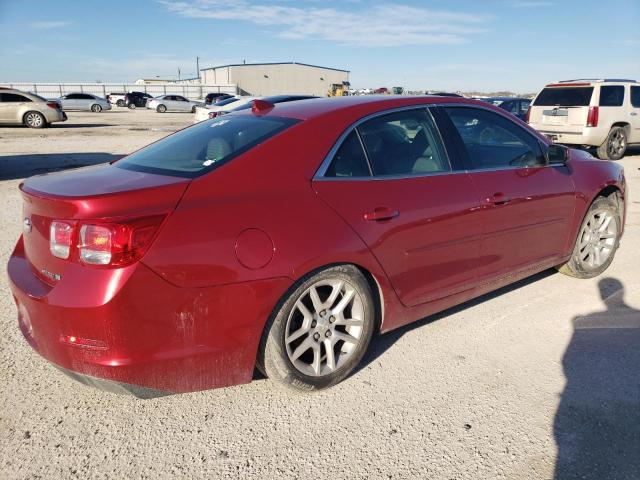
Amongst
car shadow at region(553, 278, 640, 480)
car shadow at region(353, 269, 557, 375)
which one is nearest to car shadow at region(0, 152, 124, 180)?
car shadow at region(353, 269, 557, 375)

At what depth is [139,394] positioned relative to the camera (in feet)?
7.86

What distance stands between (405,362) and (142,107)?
5087 centimetres

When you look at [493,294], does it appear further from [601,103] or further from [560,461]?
[601,103]

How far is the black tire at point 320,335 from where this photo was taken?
2639 millimetres

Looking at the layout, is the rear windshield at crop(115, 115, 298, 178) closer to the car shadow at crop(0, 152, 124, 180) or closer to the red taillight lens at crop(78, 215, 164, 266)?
the red taillight lens at crop(78, 215, 164, 266)

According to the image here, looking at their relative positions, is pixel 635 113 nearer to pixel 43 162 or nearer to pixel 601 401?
pixel 601 401

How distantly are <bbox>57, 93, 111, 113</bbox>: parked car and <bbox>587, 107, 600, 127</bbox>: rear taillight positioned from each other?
36913mm

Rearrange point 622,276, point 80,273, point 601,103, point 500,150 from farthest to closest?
1. point 601,103
2. point 622,276
3. point 500,150
4. point 80,273

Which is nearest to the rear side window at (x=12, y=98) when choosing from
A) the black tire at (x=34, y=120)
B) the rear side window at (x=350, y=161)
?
the black tire at (x=34, y=120)

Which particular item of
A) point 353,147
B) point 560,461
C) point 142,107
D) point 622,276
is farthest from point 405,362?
point 142,107

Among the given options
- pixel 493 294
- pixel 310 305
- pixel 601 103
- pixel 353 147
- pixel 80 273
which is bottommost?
pixel 493 294

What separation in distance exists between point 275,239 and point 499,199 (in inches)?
70.1

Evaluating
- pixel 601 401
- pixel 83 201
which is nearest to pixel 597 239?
pixel 601 401

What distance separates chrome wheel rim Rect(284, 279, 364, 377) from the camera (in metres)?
2.75
